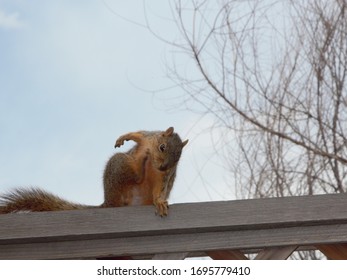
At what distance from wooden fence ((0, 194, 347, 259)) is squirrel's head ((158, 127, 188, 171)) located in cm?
59

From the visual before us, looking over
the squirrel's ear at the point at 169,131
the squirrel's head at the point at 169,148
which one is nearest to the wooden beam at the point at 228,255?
the squirrel's head at the point at 169,148

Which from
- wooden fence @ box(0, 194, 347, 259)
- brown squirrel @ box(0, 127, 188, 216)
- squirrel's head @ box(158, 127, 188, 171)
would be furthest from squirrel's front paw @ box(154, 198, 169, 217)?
squirrel's head @ box(158, 127, 188, 171)

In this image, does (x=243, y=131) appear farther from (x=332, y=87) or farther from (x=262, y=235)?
(x=262, y=235)

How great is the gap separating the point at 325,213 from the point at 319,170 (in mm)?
2710

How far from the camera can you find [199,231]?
8.03 ft

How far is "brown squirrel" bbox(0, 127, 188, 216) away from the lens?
117 inches

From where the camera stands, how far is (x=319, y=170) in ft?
16.6

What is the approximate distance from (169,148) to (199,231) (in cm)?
77

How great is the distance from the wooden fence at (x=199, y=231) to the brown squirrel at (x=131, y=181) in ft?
1.31

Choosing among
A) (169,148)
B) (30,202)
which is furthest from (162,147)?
(30,202)

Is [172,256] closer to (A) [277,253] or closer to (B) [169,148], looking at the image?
(A) [277,253]

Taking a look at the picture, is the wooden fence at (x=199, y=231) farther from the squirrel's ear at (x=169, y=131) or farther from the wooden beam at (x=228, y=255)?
the squirrel's ear at (x=169, y=131)

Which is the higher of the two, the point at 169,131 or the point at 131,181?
the point at 169,131
